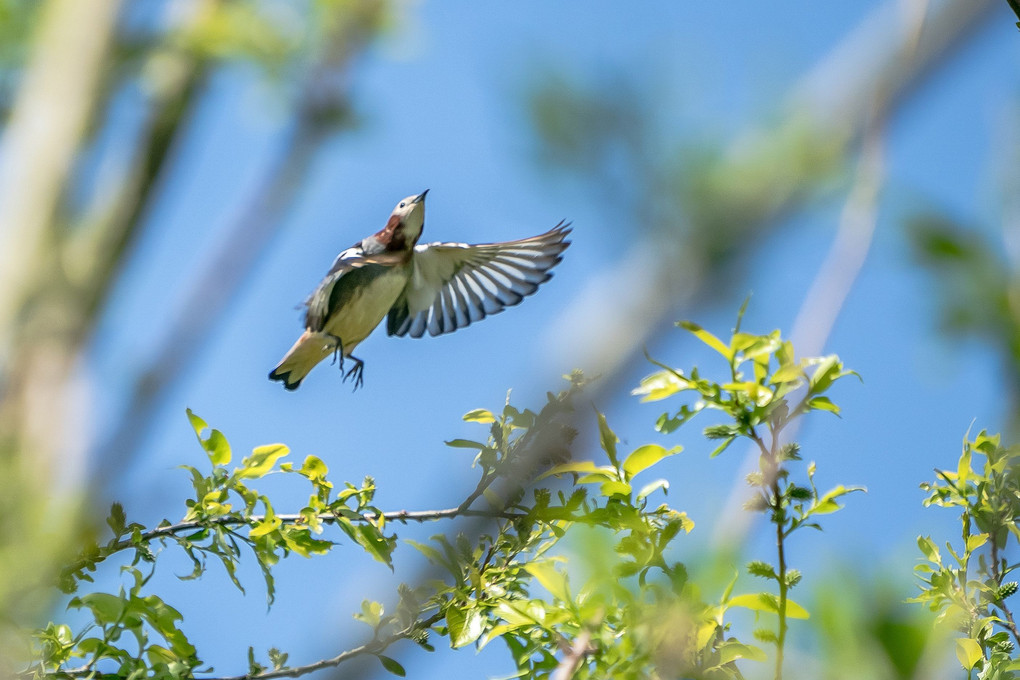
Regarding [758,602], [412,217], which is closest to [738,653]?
[758,602]

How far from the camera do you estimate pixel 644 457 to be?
1495 millimetres

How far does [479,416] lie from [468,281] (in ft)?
8.15

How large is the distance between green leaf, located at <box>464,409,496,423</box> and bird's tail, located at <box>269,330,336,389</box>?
1.62 m

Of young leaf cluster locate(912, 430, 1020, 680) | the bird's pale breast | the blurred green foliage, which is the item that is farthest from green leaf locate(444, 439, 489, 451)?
the bird's pale breast

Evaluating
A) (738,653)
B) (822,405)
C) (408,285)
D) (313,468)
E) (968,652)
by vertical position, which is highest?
(408,285)

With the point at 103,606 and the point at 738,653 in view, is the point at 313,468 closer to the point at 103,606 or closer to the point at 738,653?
the point at 103,606

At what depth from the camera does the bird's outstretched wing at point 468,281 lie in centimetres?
398

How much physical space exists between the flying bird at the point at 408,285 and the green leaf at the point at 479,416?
4.00 ft

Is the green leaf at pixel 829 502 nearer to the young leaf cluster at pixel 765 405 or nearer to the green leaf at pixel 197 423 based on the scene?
the young leaf cluster at pixel 765 405

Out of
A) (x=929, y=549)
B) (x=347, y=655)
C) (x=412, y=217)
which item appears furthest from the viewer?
(x=412, y=217)

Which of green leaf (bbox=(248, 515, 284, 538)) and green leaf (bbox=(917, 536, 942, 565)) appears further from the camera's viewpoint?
green leaf (bbox=(917, 536, 942, 565))

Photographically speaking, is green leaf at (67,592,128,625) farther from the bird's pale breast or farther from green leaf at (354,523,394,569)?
the bird's pale breast

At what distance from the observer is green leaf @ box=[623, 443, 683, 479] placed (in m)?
1.49

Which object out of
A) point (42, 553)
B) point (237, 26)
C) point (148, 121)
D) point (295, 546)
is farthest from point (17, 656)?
point (237, 26)
